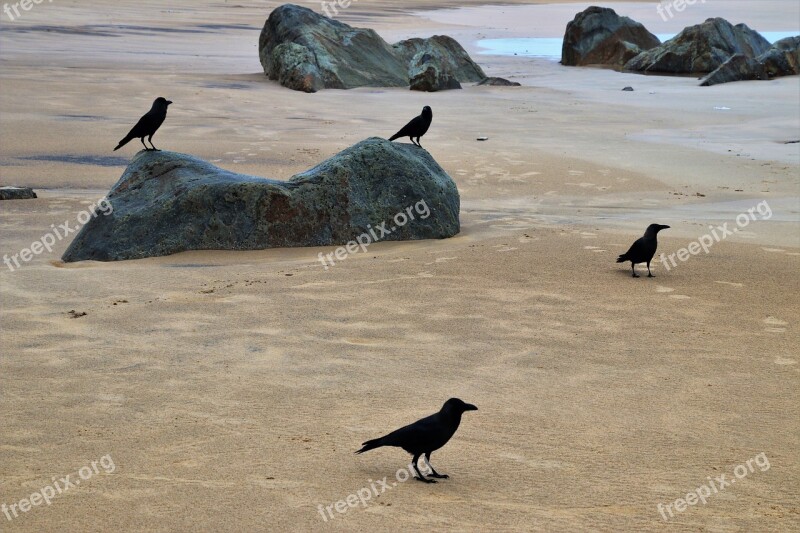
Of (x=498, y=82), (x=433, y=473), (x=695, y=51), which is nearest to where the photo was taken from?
(x=433, y=473)

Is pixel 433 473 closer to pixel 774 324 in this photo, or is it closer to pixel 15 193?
pixel 774 324

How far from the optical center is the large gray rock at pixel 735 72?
77.4ft

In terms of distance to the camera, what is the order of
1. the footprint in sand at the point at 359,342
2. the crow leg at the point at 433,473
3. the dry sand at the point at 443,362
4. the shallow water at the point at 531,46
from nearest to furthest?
the dry sand at the point at 443,362
the crow leg at the point at 433,473
the footprint in sand at the point at 359,342
the shallow water at the point at 531,46

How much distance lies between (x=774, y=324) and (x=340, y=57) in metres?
18.2

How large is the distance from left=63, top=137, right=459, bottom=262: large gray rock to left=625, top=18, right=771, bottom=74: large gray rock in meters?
18.5

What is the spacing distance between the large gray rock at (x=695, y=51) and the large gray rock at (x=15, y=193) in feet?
63.8

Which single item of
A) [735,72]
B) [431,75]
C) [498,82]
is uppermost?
[735,72]

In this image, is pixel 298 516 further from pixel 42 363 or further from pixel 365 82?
pixel 365 82

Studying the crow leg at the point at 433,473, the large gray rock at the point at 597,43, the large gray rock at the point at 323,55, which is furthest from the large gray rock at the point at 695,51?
the crow leg at the point at 433,473

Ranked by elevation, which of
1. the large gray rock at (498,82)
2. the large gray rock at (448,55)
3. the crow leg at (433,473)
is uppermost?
the large gray rock at (448,55)

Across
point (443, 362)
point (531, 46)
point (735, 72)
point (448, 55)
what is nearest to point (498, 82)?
point (448, 55)

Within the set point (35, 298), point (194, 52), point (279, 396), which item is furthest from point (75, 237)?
point (194, 52)

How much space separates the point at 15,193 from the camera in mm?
11477

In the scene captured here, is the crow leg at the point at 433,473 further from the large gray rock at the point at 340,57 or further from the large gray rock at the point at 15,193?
the large gray rock at the point at 340,57
